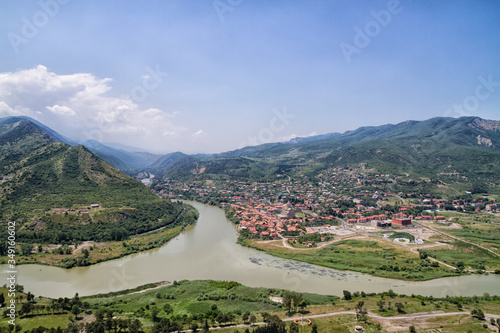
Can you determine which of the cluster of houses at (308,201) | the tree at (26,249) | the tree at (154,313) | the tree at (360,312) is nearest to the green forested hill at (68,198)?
the tree at (26,249)

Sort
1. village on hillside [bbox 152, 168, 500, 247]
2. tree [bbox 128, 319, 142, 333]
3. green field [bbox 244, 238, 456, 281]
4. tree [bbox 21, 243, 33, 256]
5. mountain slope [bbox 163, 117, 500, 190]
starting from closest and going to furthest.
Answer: tree [bbox 128, 319, 142, 333], green field [bbox 244, 238, 456, 281], tree [bbox 21, 243, 33, 256], village on hillside [bbox 152, 168, 500, 247], mountain slope [bbox 163, 117, 500, 190]

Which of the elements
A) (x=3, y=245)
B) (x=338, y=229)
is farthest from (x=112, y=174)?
(x=338, y=229)

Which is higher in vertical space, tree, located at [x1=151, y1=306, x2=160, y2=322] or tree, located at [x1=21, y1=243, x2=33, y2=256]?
tree, located at [x1=21, y1=243, x2=33, y2=256]

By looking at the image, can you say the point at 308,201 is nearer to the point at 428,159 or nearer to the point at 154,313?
the point at 154,313

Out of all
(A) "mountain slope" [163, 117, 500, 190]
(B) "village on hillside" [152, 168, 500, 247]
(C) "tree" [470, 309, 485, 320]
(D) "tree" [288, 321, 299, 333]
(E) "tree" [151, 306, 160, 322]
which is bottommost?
(E) "tree" [151, 306, 160, 322]

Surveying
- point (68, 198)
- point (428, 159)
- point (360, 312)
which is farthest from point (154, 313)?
point (428, 159)

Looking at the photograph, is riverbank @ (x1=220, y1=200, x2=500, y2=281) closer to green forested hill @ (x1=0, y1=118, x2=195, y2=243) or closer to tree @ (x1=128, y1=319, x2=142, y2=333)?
green forested hill @ (x1=0, y1=118, x2=195, y2=243)

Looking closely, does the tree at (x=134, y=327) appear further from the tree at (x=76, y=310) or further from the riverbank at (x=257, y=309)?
the tree at (x=76, y=310)

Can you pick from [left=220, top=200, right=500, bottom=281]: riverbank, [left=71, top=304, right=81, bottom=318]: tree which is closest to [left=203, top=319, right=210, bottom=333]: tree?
[left=71, top=304, right=81, bottom=318]: tree
